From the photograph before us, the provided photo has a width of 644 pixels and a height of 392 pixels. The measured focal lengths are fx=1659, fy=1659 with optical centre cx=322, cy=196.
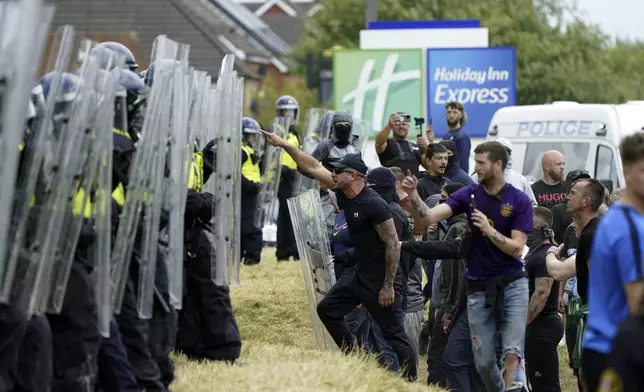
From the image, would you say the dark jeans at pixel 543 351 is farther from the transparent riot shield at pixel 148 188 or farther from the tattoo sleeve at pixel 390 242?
the transparent riot shield at pixel 148 188

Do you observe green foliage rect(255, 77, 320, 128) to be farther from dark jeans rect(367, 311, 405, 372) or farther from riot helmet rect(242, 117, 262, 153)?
dark jeans rect(367, 311, 405, 372)

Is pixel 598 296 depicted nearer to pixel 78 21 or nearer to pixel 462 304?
pixel 462 304

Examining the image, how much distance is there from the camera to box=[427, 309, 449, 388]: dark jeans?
12.7 meters

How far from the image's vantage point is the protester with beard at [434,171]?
1378 cm

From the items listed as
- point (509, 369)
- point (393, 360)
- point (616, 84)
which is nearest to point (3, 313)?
point (509, 369)

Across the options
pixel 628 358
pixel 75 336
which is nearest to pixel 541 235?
pixel 75 336

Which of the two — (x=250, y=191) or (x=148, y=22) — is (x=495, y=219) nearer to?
(x=250, y=191)

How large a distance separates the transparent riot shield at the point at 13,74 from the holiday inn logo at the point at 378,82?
2089 centimetres

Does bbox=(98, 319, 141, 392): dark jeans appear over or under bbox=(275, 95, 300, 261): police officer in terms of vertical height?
under

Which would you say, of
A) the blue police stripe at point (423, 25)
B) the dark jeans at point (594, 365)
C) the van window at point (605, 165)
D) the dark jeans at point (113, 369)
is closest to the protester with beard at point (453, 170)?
the van window at point (605, 165)

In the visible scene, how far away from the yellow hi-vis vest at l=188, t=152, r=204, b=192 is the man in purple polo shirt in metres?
1.44

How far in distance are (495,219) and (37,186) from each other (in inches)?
140

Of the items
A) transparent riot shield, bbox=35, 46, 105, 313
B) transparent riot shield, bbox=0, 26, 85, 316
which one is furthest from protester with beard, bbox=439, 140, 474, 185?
transparent riot shield, bbox=0, 26, 85, 316

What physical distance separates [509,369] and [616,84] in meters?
47.4
